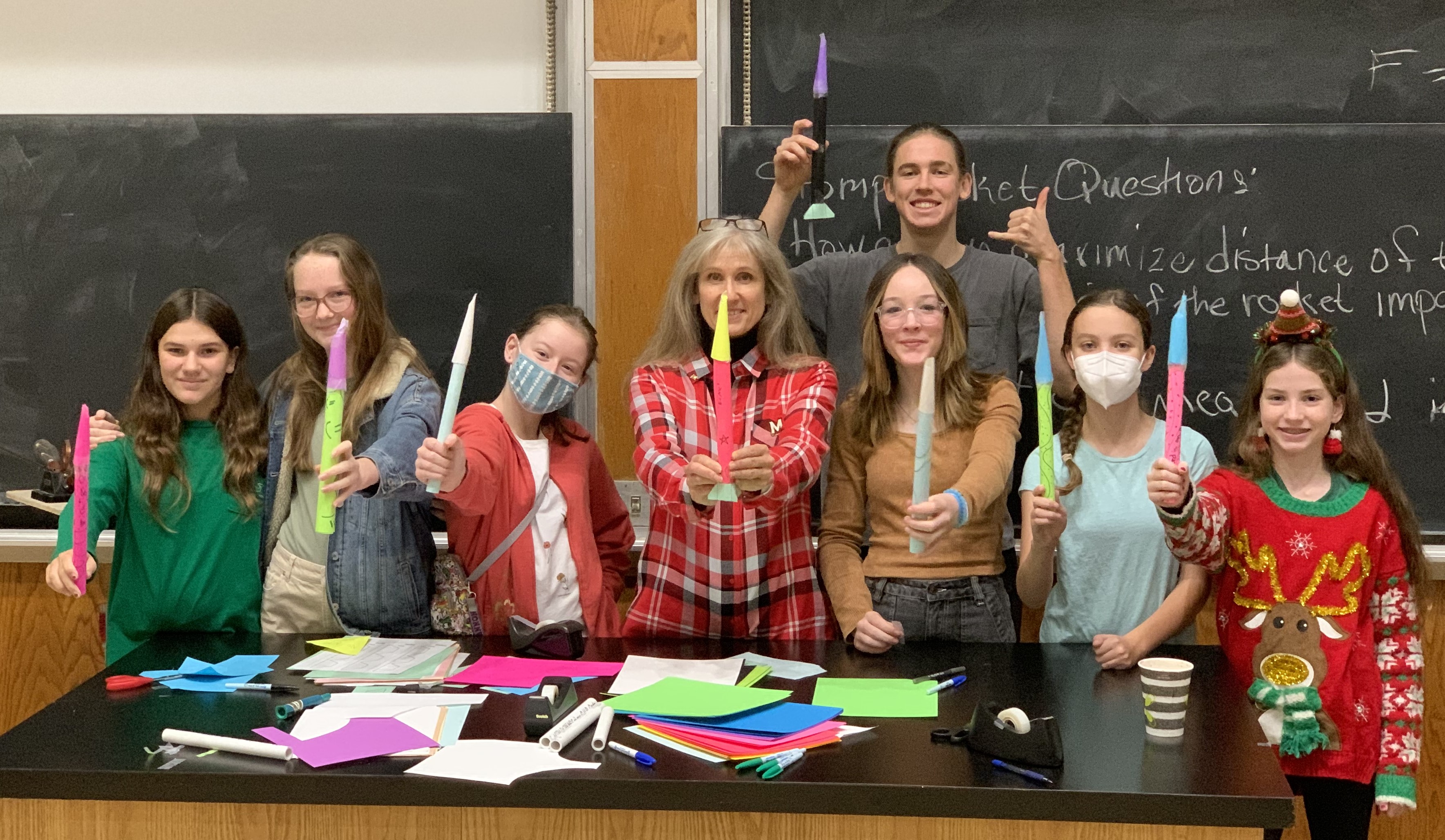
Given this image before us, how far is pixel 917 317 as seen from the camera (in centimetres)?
261

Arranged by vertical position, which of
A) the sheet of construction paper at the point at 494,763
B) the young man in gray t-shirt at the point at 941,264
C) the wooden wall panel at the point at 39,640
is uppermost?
the young man in gray t-shirt at the point at 941,264

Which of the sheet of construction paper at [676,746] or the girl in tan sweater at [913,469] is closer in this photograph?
the sheet of construction paper at [676,746]

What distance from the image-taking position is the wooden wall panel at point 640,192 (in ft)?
11.5

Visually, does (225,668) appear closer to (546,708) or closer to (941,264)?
(546,708)

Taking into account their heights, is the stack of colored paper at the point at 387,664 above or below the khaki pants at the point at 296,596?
below

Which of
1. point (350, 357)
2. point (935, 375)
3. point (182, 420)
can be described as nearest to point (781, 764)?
point (935, 375)

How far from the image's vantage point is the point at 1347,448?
2.53m

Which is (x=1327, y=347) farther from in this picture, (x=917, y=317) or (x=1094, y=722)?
(x=1094, y=722)

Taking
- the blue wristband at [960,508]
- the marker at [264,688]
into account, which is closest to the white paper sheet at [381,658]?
the marker at [264,688]

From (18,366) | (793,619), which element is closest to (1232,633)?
(793,619)

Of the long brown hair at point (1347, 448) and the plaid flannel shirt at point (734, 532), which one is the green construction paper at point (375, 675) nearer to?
the plaid flannel shirt at point (734, 532)

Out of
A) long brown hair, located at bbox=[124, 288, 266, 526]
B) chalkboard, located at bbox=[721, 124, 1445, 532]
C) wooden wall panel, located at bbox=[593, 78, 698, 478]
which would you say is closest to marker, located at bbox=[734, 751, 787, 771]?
long brown hair, located at bbox=[124, 288, 266, 526]

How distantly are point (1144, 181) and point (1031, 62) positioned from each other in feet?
1.57

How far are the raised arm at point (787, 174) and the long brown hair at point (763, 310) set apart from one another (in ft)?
0.98
